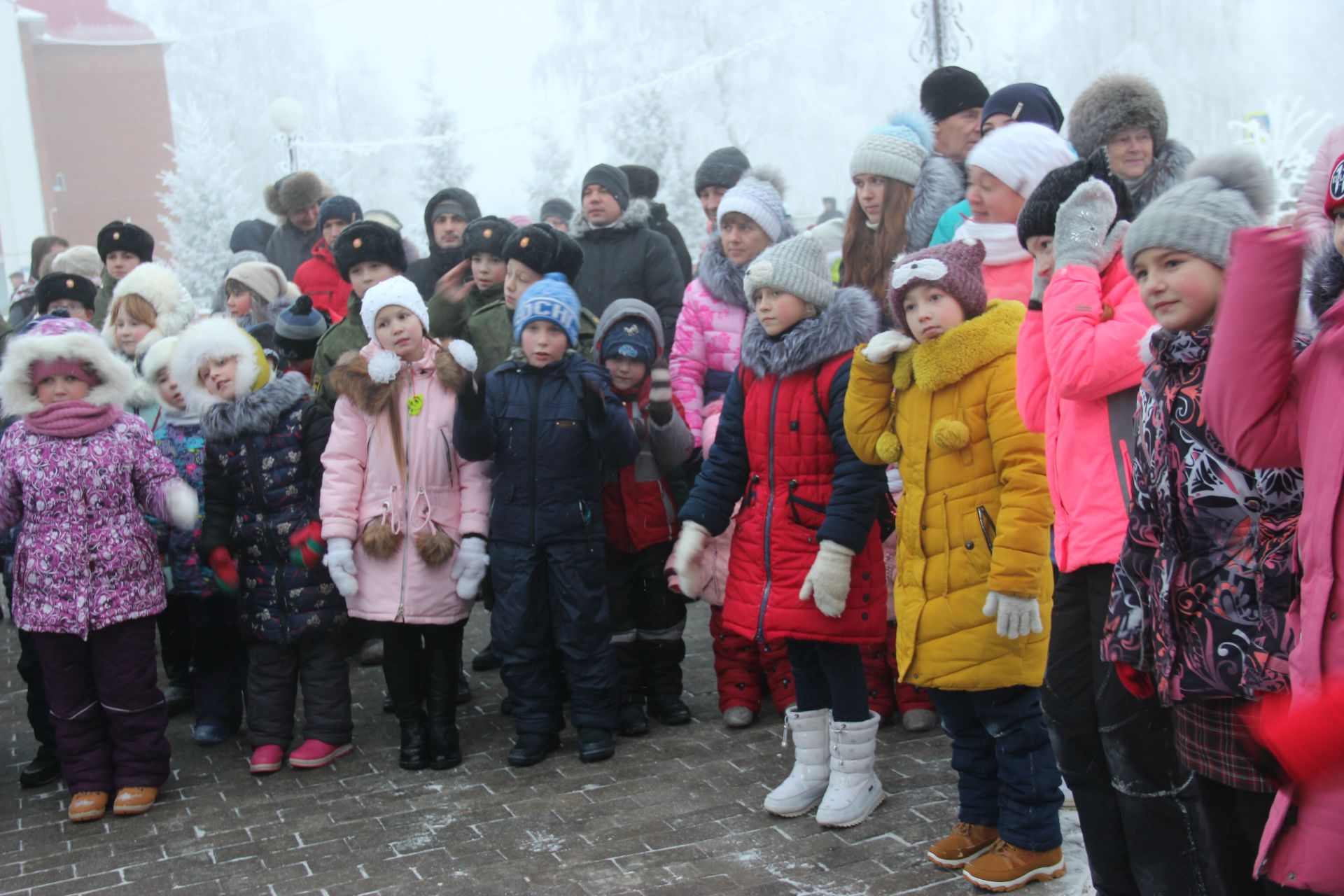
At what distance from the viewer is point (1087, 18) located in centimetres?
2108

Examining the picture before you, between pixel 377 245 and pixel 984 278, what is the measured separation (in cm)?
298

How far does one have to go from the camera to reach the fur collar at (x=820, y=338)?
4.46 metres

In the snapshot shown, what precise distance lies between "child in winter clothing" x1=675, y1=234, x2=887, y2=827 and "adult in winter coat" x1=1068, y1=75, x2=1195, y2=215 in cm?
139

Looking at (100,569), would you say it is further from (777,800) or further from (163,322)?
(777,800)

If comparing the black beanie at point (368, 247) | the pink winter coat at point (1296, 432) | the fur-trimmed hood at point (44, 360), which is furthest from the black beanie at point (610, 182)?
the pink winter coat at point (1296, 432)

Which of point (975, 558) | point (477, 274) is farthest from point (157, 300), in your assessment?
point (975, 558)

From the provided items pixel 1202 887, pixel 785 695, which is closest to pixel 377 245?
pixel 785 695

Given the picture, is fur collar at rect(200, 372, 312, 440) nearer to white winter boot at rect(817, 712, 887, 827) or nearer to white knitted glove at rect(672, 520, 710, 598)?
white knitted glove at rect(672, 520, 710, 598)

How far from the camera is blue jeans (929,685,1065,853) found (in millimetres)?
3766

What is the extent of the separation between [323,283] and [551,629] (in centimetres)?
347

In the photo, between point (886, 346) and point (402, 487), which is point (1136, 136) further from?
point (402, 487)

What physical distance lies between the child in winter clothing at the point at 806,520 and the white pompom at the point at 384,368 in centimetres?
143

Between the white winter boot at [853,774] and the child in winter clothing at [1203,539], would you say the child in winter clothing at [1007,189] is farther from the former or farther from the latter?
the white winter boot at [853,774]

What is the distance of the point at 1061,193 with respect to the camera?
11.5ft
